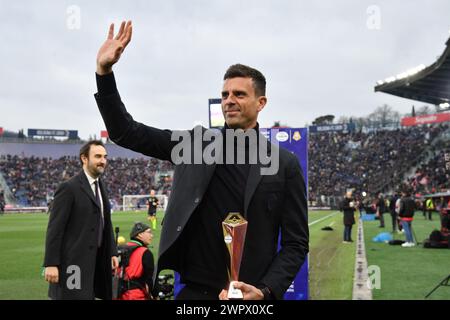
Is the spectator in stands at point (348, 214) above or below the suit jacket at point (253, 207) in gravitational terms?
below

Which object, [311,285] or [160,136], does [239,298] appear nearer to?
[160,136]

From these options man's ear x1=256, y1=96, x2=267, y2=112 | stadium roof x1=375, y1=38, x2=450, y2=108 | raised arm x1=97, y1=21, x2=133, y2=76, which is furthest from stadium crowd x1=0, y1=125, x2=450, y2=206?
raised arm x1=97, y1=21, x2=133, y2=76

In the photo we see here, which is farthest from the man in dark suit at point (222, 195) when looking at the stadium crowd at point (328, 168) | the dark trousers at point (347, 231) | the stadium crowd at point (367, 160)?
the stadium crowd at point (367, 160)

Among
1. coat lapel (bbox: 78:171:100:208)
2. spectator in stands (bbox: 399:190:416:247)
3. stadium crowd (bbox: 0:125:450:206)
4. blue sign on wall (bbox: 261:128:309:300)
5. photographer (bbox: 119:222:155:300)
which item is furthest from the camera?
stadium crowd (bbox: 0:125:450:206)

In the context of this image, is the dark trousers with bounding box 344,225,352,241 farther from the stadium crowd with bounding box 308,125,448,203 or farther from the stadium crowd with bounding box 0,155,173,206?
the stadium crowd with bounding box 0,155,173,206

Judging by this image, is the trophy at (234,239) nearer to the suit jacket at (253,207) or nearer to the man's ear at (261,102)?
the suit jacket at (253,207)

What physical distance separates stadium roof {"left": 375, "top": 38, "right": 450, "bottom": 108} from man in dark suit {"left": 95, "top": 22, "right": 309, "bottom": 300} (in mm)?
28470

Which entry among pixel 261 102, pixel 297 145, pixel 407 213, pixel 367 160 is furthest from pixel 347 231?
pixel 367 160

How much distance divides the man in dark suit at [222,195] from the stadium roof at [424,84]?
1121 inches

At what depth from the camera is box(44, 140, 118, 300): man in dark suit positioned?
15.4 feet

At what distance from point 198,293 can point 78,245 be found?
108 inches

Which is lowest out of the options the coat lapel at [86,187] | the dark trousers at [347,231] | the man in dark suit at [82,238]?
the dark trousers at [347,231]

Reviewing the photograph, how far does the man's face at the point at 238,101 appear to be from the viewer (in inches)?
99.0

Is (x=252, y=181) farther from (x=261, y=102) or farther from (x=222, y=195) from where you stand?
(x=261, y=102)
